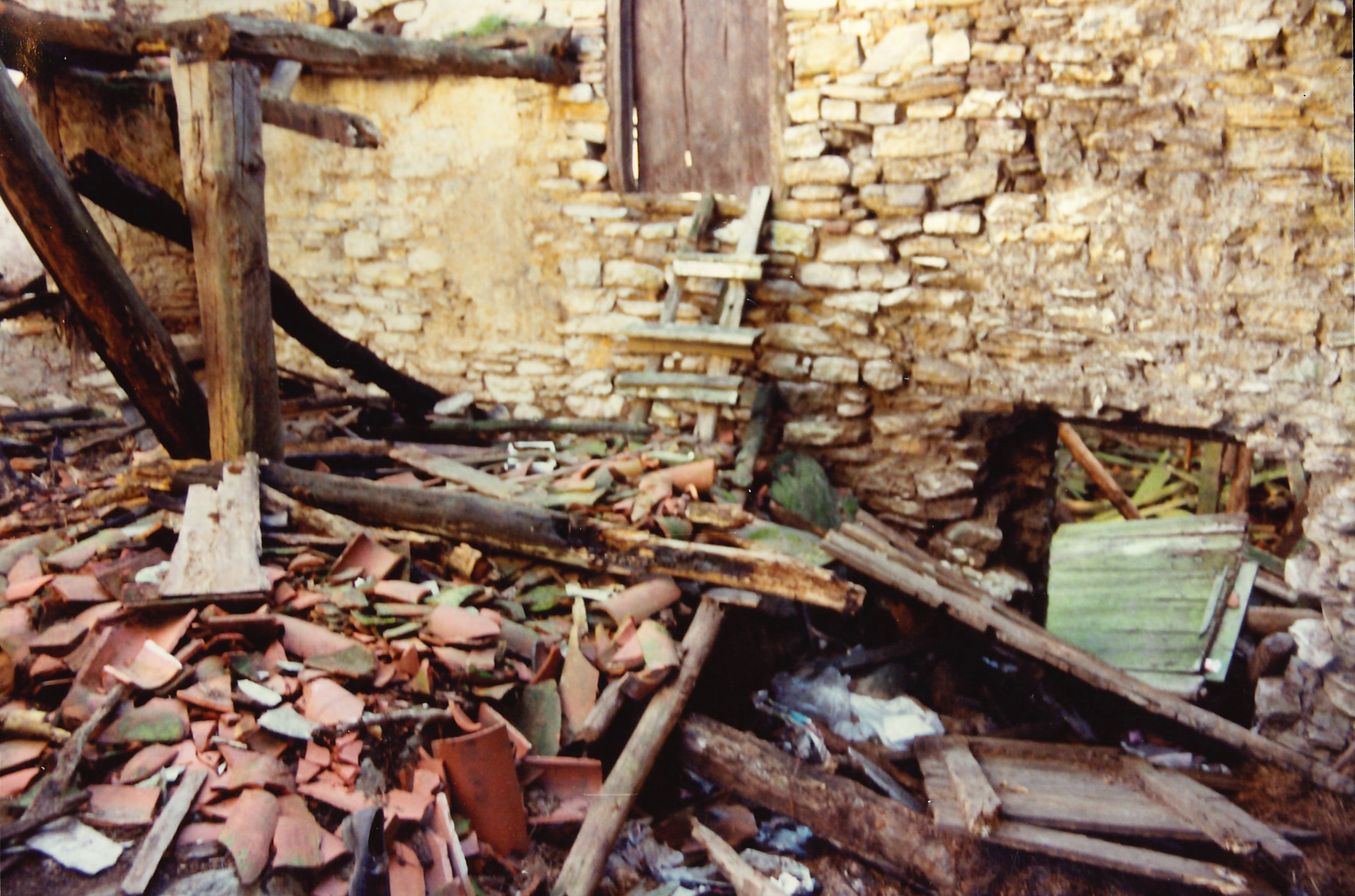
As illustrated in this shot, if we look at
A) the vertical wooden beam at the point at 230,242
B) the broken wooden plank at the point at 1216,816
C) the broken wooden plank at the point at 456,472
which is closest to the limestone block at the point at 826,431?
the broken wooden plank at the point at 456,472

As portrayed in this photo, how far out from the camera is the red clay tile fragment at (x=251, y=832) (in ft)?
6.68

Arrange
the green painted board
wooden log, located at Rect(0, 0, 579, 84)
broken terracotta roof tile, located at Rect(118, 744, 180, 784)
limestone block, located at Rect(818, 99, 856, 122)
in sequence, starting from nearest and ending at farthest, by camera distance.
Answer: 1. broken terracotta roof tile, located at Rect(118, 744, 180, 784)
2. the green painted board
3. wooden log, located at Rect(0, 0, 579, 84)
4. limestone block, located at Rect(818, 99, 856, 122)

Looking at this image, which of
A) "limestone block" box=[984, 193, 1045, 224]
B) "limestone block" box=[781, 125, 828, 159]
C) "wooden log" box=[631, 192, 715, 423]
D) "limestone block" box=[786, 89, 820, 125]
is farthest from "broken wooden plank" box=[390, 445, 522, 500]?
"limestone block" box=[984, 193, 1045, 224]

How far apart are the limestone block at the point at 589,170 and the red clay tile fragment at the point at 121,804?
3.87 metres

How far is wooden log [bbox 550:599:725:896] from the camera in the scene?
251 cm

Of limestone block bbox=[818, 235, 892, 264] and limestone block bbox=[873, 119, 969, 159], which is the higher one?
limestone block bbox=[873, 119, 969, 159]

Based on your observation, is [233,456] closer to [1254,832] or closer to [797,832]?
[797,832]

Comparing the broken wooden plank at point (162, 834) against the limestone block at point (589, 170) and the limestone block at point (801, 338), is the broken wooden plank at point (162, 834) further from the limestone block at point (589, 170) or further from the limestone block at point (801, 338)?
the limestone block at point (589, 170)

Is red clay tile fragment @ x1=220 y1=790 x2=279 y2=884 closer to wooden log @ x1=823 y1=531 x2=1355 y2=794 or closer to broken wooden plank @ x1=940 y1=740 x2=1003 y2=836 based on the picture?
broken wooden plank @ x1=940 y1=740 x2=1003 y2=836

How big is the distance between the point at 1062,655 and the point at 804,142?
2893 mm

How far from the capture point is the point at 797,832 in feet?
10.7

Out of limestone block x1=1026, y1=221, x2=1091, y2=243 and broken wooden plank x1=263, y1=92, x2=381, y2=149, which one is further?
limestone block x1=1026, y1=221, x2=1091, y2=243

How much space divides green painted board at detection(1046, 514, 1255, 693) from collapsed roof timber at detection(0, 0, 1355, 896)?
2 centimetres

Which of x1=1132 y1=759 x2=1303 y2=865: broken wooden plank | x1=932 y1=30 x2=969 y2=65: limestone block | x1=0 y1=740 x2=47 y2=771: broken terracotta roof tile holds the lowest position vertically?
x1=1132 y1=759 x2=1303 y2=865: broken wooden plank
